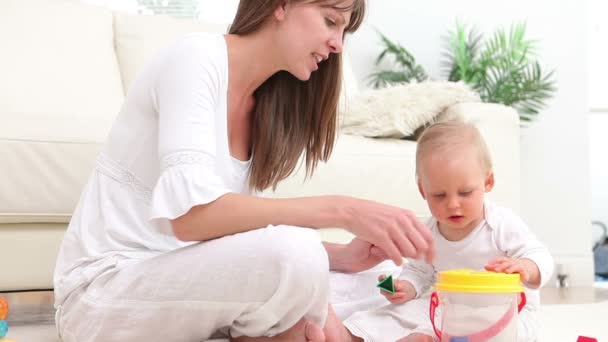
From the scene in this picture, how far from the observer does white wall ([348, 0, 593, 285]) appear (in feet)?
12.0

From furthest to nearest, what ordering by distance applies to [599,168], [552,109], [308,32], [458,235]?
[599,168] → [552,109] → [458,235] → [308,32]

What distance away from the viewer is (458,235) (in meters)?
1.52

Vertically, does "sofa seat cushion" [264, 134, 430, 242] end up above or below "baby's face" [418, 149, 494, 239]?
below

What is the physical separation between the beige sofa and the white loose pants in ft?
2.30

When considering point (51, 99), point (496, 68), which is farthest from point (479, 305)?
point (496, 68)

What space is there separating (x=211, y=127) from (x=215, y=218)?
0.47 feet

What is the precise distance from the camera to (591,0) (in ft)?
13.5

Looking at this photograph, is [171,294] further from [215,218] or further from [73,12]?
[73,12]

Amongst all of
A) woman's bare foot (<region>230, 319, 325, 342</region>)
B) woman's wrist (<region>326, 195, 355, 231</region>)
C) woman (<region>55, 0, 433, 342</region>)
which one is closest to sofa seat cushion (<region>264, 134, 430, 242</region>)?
woman (<region>55, 0, 433, 342</region>)

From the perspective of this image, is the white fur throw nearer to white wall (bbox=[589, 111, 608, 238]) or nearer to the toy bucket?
the toy bucket

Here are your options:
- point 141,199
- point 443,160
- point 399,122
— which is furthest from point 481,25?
point 141,199

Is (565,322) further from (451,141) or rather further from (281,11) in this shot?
(281,11)

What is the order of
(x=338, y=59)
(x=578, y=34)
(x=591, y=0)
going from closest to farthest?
(x=338, y=59) < (x=578, y=34) < (x=591, y=0)

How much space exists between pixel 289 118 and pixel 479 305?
503 millimetres
